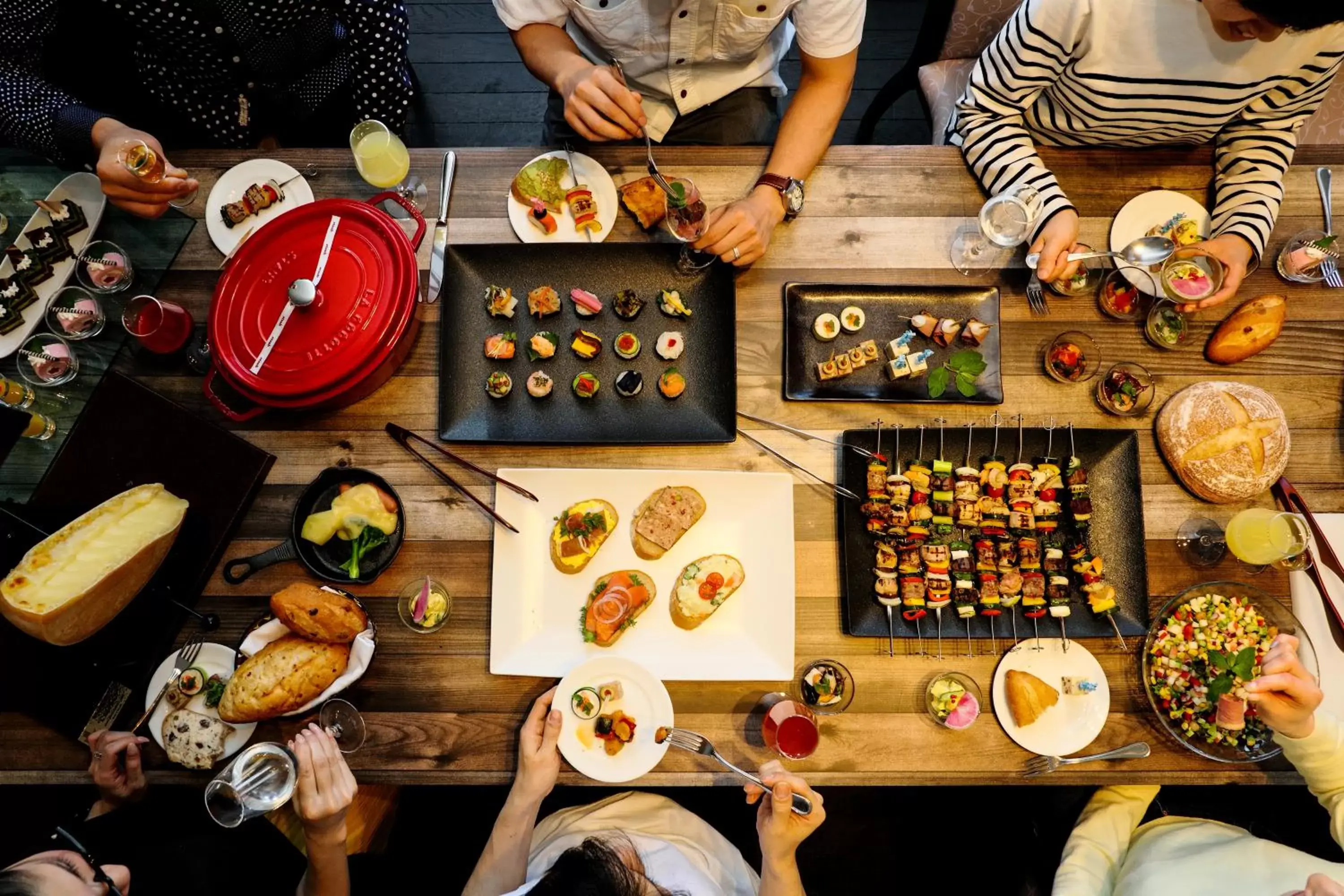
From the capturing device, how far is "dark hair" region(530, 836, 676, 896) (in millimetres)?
1973

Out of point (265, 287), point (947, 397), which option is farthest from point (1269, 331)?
point (265, 287)

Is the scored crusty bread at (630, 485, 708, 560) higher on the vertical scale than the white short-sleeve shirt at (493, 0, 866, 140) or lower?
lower

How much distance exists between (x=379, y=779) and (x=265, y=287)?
1.56 meters

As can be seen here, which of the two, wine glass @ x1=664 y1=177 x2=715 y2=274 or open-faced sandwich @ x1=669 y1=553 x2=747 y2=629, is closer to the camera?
open-faced sandwich @ x1=669 y1=553 x2=747 y2=629

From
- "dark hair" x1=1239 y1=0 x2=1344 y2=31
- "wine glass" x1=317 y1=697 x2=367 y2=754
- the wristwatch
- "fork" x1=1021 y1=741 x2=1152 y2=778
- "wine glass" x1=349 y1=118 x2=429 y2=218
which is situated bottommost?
"fork" x1=1021 y1=741 x2=1152 y2=778

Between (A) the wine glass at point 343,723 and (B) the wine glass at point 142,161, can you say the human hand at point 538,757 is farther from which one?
(B) the wine glass at point 142,161

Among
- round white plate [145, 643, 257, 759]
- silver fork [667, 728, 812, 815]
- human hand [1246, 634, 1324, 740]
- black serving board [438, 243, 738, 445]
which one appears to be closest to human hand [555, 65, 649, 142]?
black serving board [438, 243, 738, 445]

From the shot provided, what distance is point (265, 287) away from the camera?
7.44 feet

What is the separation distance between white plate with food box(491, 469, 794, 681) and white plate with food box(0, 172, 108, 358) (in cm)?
158

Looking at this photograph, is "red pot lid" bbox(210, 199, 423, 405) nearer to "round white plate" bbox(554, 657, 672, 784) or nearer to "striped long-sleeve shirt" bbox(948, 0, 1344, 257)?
"round white plate" bbox(554, 657, 672, 784)

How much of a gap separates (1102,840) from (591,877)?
1.78 meters

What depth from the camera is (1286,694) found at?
6.83 ft

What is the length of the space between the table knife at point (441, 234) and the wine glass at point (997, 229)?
174cm

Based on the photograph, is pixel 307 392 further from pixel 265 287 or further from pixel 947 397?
pixel 947 397
